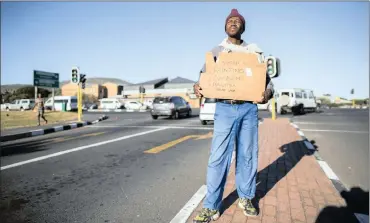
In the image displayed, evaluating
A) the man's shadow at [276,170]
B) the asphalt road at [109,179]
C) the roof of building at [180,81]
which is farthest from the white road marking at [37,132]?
the roof of building at [180,81]

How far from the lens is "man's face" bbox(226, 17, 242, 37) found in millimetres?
2721

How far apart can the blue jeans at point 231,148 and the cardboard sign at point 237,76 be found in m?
0.13

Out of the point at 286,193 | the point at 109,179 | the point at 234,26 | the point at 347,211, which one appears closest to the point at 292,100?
the point at 286,193

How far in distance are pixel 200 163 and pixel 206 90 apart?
2831 millimetres

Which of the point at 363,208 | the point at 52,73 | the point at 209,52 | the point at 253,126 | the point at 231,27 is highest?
the point at 52,73

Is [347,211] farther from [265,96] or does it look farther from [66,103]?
[66,103]

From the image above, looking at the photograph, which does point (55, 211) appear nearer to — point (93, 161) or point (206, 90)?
point (206, 90)

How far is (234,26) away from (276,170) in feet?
9.14

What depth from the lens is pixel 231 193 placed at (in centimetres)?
339

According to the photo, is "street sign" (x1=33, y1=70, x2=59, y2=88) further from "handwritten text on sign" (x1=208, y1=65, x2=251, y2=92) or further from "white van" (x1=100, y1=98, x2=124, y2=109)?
"handwritten text on sign" (x1=208, y1=65, x2=251, y2=92)

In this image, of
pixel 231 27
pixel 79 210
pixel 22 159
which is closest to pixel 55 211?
pixel 79 210

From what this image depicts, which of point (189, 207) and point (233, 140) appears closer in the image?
point (233, 140)

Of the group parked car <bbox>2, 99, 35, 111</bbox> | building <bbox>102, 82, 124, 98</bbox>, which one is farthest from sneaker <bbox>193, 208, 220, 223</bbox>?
building <bbox>102, 82, 124, 98</bbox>

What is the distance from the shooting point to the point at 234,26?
2723 mm
